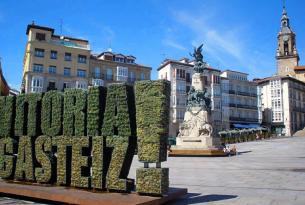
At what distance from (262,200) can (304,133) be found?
74944mm

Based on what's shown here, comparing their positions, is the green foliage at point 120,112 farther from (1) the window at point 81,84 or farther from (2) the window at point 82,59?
(2) the window at point 82,59

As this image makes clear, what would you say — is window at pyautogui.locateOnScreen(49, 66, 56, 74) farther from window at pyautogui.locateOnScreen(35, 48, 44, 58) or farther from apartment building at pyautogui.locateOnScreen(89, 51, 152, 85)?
apartment building at pyautogui.locateOnScreen(89, 51, 152, 85)

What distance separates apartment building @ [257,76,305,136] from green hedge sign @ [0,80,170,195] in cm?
8147

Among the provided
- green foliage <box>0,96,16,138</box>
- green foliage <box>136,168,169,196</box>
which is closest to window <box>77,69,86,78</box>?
green foliage <box>0,96,16,138</box>

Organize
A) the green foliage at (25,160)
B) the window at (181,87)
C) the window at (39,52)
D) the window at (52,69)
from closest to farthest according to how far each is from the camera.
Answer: the green foliage at (25,160) < the window at (39,52) < the window at (52,69) < the window at (181,87)

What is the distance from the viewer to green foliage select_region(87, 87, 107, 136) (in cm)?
1119

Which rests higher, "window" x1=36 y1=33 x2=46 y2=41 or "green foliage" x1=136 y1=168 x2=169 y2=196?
"window" x1=36 y1=33 x2=46 y2=41

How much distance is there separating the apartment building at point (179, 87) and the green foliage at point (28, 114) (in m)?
57.7

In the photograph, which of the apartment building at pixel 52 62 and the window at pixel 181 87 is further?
the window at pixel 181 87

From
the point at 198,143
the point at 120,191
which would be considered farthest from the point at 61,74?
the point at 120,191

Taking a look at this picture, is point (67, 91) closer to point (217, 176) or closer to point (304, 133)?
point (217, 176)

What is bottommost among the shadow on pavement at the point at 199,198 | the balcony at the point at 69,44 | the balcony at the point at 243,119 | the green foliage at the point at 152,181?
the shadow on pavement at the point at 199,198

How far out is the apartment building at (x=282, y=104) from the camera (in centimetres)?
8838

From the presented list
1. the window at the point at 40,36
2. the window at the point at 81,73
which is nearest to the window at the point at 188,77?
the window at the point at 81,73
